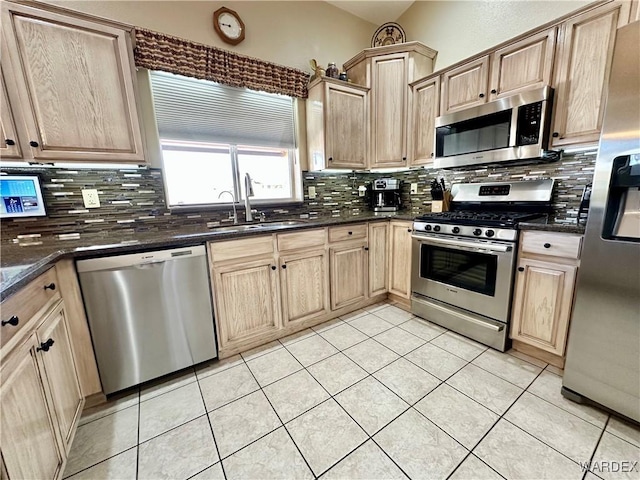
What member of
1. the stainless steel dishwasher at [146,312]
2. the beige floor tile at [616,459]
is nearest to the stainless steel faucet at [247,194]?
the stainless steel dishwasher at [146,312]

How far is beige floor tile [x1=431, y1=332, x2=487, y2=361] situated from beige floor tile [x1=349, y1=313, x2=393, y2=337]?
42 cm

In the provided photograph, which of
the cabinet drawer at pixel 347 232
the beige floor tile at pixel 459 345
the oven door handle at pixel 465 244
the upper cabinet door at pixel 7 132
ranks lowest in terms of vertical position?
the beige floor tile at pixel 459 345

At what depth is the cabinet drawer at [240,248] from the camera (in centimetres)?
178

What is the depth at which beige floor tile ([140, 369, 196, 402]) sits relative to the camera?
64.3 inches

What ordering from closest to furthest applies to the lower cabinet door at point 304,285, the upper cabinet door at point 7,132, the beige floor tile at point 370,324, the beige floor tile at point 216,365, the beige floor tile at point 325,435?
the beige floor tile at point 325,435 < the upper cabinet door at point 7,132 < the beige floor tile at point 216,365 < the lower cabinet door at point 304,285 < the beige floor tile at point 370,324

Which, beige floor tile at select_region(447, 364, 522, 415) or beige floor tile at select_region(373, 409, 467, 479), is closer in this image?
beige floor tile at select_region(373, 409, 467, 479)

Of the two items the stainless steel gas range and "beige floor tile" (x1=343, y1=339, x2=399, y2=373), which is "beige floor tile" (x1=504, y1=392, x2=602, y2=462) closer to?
the stainless steel gas range

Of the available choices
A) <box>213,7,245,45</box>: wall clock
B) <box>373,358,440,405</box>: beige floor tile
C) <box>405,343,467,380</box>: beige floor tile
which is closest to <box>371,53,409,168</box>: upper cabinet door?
<box>213,7,245,45</box>: wall clock

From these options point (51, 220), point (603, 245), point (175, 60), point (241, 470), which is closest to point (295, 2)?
point (175, 60)

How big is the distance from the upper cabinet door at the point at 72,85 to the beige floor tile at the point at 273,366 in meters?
1.60

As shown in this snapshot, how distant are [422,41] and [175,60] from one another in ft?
7.95

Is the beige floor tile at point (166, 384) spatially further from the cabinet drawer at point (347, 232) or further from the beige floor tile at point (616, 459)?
the beige floor tile at point (616, 459)

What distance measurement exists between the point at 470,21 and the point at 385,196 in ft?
5.67

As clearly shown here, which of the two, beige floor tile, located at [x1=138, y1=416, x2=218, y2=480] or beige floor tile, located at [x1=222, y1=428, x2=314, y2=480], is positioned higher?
beige floor tile, located at [x1=138, y1=416, x2=218, y2=480]
